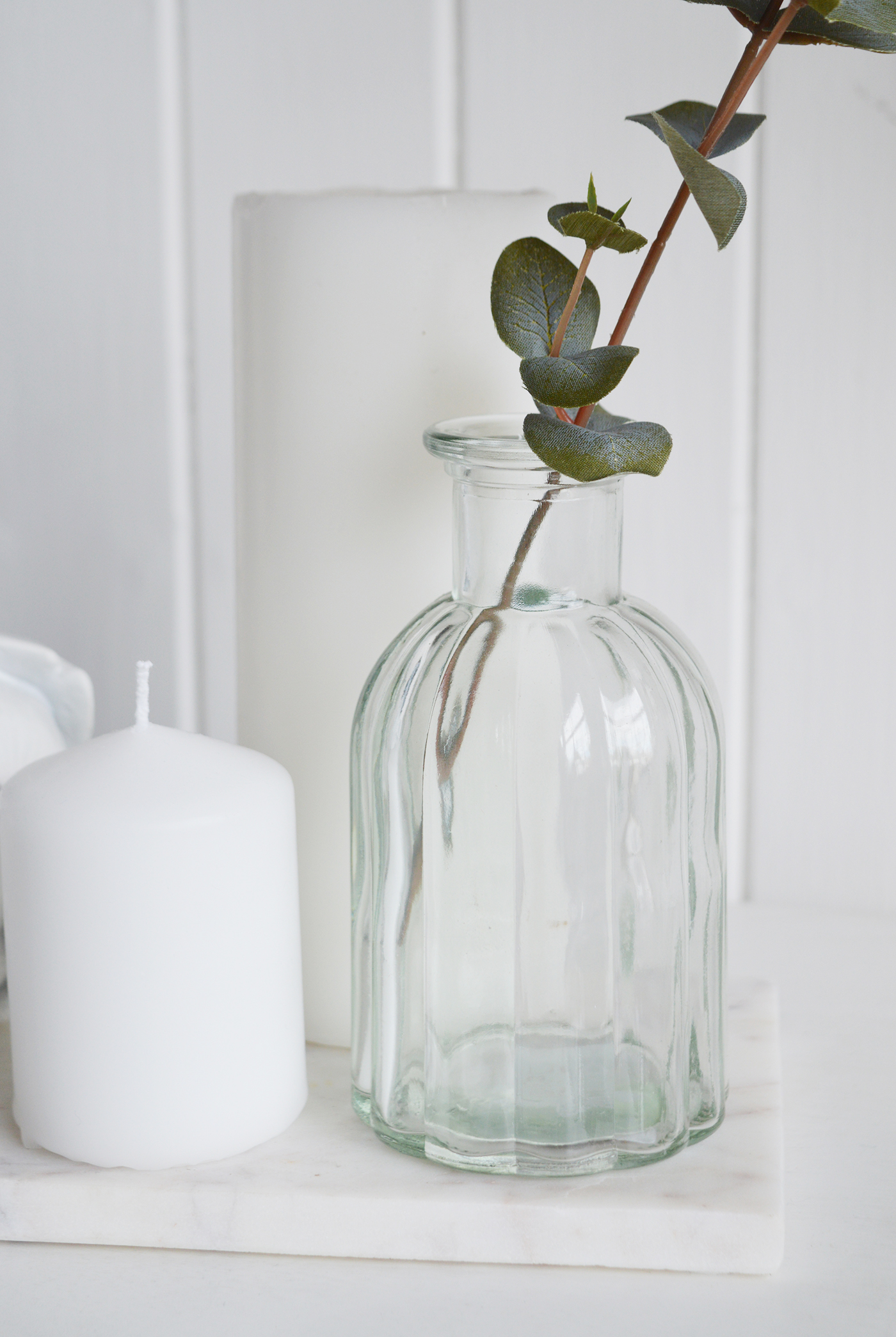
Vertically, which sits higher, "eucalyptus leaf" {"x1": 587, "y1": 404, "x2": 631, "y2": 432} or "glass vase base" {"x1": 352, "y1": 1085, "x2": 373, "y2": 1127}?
"eucalyptus leaf" {"x1": 587, "y1": 404, "x2": 631, "y2": 432}

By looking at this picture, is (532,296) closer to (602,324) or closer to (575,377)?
(575,377)

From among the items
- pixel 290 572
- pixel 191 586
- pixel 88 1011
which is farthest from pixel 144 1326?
pixel 191 586

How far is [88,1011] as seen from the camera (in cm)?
34

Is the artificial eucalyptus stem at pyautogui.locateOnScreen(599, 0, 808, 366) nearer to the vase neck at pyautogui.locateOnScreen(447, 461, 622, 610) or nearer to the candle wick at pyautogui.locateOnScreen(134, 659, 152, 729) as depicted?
the vase neck at pyautogui.locateOnScreen(447, 461, 622, 610)

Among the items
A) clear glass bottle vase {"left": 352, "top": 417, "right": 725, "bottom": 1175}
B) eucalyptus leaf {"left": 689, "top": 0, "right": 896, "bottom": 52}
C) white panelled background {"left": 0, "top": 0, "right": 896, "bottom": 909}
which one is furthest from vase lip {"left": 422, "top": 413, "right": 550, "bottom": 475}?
white panelled background {"left": 0, "top": 0, "right": 896, "bottom": 909}

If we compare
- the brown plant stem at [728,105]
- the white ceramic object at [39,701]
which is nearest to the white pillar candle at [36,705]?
the white ceramic object at [39,701]

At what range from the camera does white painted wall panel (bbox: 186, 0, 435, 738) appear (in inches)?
21.1

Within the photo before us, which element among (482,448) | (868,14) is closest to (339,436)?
(482,448)

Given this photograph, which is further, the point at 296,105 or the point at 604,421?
the point at 296,105

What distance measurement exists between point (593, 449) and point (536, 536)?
42 millimetres

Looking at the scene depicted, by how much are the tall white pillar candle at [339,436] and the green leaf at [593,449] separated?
0.23 feet

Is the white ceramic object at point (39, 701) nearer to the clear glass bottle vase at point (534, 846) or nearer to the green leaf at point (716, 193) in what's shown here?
the clear glass bottle vase at point (534, 846)

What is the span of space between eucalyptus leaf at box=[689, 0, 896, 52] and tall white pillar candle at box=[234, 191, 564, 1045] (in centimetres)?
8

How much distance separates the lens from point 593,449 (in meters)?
0.31
